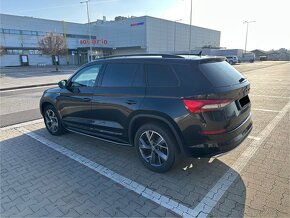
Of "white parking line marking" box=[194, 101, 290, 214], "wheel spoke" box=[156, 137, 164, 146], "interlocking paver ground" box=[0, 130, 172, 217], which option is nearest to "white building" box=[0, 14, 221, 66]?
"interlocking paver ground" box=[0, 130, 172, 217]

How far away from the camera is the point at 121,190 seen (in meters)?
3.27

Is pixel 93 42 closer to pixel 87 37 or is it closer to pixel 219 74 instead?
pixel 87 37

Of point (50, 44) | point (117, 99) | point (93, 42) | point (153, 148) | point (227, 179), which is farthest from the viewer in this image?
point (93, 42)

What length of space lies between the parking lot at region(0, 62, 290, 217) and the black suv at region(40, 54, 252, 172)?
406 millimetres

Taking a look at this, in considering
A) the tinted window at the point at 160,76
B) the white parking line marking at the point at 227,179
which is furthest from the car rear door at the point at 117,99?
the white parking line marking at the point at 227,179

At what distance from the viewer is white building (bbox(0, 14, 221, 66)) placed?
4694 cm

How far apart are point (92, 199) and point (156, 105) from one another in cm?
157

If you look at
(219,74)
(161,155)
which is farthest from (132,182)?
(219,74)

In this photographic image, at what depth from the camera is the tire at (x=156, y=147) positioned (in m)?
3.44

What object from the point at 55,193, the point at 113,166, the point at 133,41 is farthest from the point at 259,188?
the point at 133,41

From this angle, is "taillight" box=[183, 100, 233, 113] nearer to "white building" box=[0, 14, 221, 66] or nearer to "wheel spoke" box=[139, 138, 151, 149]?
"wheel spoke" box=[139, 138, 151, 149]

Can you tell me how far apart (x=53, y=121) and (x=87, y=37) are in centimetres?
6132

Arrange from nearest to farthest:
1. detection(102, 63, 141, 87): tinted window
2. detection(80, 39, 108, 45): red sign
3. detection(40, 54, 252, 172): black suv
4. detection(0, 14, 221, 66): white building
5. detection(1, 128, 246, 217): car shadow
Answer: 1. detection(1, 128, 246, 217): car shadow
2. detection(40, 54, 252, 172): black suv
3. detection(102, 63, 141, 87): tinted window
4. detection(0, 14, 221, 66): white building
5. detection(80, 39, 108, 45): red sign

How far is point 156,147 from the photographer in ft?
12.0
